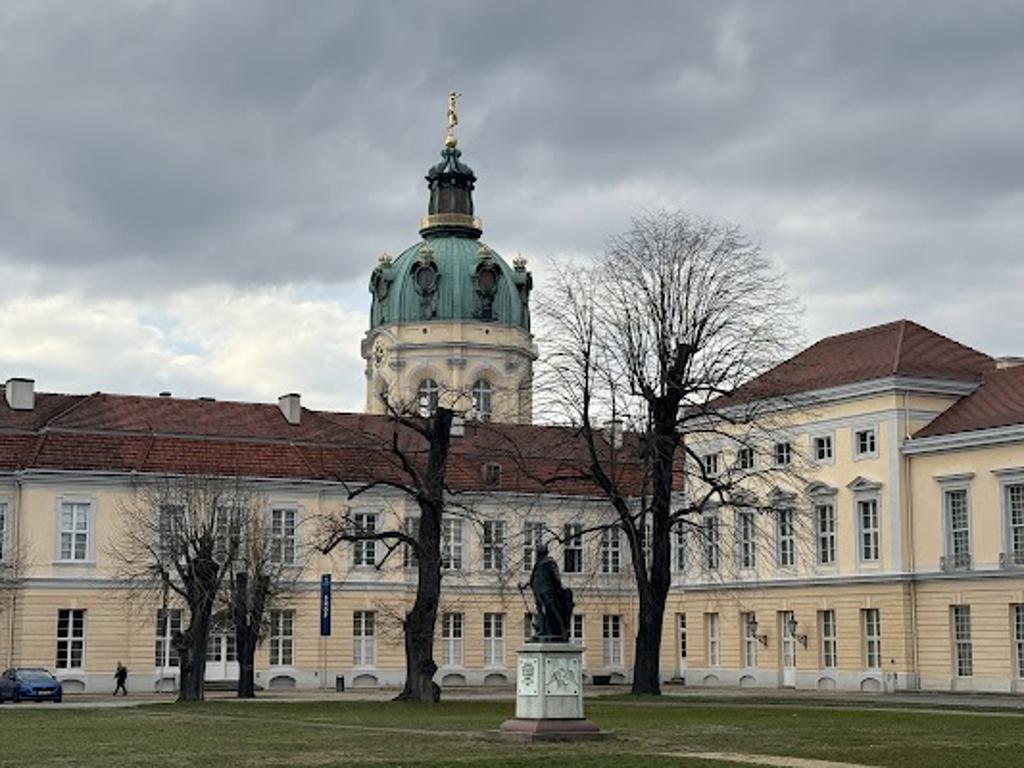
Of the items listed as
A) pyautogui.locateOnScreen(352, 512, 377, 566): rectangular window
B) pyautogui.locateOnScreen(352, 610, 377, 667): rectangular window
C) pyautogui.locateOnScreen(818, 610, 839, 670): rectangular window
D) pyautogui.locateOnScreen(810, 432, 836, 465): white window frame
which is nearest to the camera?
pyautogui.locateOnScreen(818, 610, 839, 670): rectangular window

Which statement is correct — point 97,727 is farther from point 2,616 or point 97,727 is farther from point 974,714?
point 2,616

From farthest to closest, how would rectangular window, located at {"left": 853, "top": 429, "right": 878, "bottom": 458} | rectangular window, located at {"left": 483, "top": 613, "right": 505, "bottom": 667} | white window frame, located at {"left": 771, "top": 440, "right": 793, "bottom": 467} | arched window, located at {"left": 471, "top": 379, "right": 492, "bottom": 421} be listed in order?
arched window, located at {"left": 471, "top": 379, "right": 492, "bottom": 421}
rectangular window, located at {"left": 483, "top": 613, "right": 505, "bottom": 667}
white window frame, located at {"left": 771, "top": 440, "right": 793, "bottom": 467}
rectangular window, located at {"left": 853, "top": 429, "right": 878, "bottom": 458}

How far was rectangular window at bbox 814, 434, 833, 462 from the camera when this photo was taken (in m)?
65.5

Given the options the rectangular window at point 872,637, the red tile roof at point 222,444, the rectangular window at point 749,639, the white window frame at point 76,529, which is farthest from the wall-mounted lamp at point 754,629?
the white window frame at point 76,529

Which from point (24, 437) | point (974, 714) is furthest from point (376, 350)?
point (974, 714)

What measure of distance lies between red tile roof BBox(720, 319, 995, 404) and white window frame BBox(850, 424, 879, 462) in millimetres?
1773

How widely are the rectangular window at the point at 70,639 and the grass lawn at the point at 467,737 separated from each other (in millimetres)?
21702

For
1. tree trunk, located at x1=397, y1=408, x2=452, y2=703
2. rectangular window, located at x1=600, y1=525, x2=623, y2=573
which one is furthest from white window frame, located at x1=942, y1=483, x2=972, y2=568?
rectangular window, located at x1=600, y1=525, x2=623, y2=573

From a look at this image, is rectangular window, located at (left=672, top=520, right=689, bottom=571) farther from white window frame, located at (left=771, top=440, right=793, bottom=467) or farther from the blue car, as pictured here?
the blue car

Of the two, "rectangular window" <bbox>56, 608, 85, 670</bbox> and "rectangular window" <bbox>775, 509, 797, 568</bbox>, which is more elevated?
"rectangular window" <bbox>775, 509, 797, 568</bbox>

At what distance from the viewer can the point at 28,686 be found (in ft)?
183

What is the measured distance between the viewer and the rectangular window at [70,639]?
66.4m

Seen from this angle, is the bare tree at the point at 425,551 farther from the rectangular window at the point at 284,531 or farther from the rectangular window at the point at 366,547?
the rectangular window at the point at 366,547

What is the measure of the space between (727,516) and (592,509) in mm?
7672
